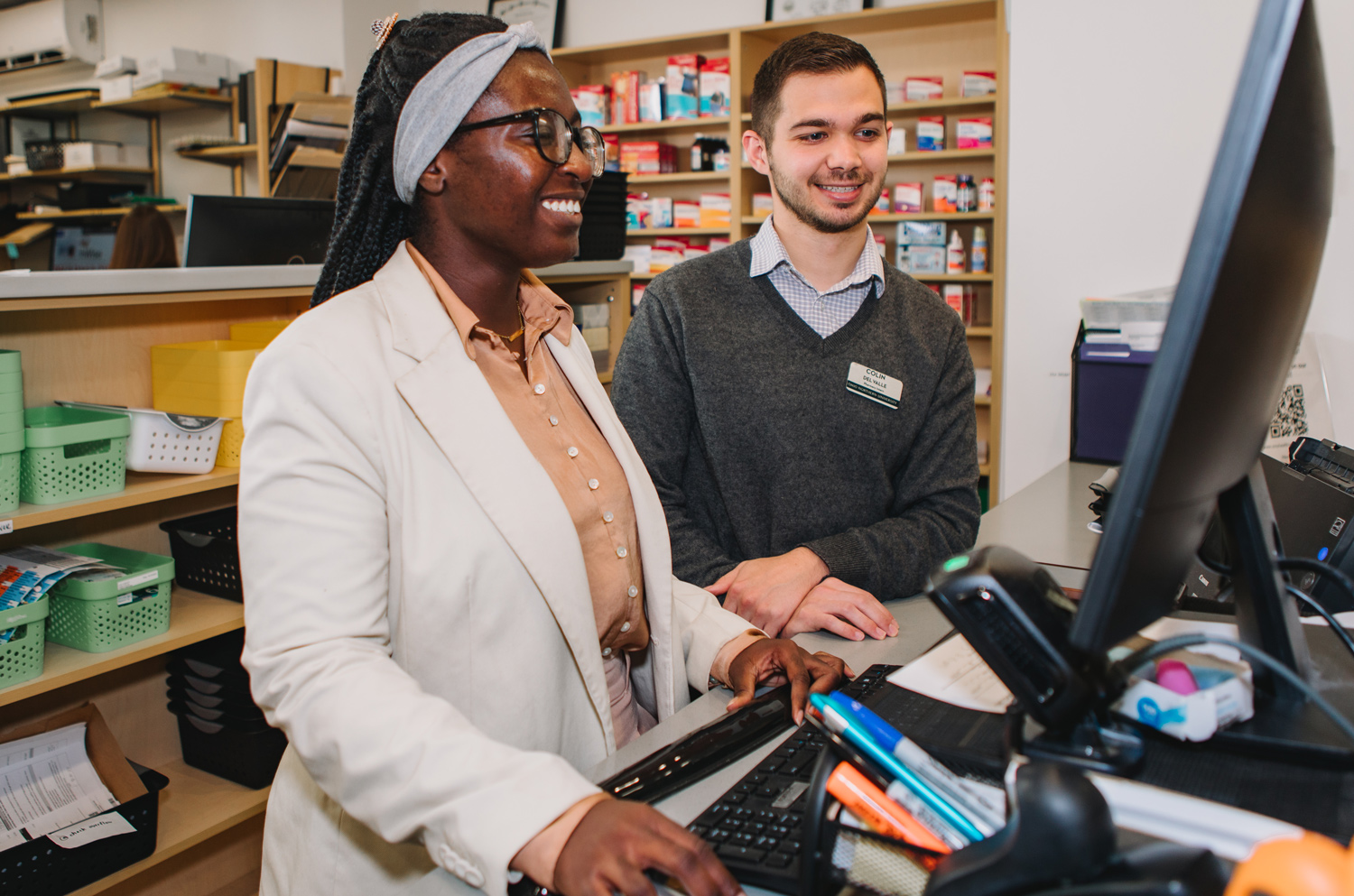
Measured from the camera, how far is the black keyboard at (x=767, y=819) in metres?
0.68

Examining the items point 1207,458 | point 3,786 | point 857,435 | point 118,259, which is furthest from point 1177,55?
point 118,259

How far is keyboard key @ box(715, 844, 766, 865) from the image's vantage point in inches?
27.3

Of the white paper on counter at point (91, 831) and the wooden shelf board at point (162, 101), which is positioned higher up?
the wooden shelf board at point (162, 101)

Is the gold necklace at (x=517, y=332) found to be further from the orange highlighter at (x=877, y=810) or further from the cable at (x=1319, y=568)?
the cable at (x=1319, y=568)

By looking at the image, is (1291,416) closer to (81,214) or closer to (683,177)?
(683,177)

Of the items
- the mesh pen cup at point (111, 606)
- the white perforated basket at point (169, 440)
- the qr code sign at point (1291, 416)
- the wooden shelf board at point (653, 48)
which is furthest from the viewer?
the wooden shelf board at point (653, 48)

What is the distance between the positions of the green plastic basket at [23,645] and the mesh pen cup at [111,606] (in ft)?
0.27

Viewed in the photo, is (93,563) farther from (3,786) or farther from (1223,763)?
(1223,763)

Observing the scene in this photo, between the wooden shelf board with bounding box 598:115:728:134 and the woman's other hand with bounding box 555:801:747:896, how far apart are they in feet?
14.1

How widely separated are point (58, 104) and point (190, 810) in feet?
19.1

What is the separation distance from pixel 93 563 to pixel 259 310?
2.72 feet

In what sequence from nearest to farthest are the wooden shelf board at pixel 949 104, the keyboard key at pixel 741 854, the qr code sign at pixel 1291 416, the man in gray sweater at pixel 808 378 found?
the keyboard key at pixel 741 854, the man in gray sweater at pixel 808 378, the qr code sign at pixel 1291 416, the wooden shelf board at pixel 949 104

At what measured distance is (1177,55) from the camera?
281 centimetres

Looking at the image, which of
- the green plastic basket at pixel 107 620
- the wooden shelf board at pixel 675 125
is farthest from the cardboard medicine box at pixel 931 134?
the green plastic basket at pixel 107 620
